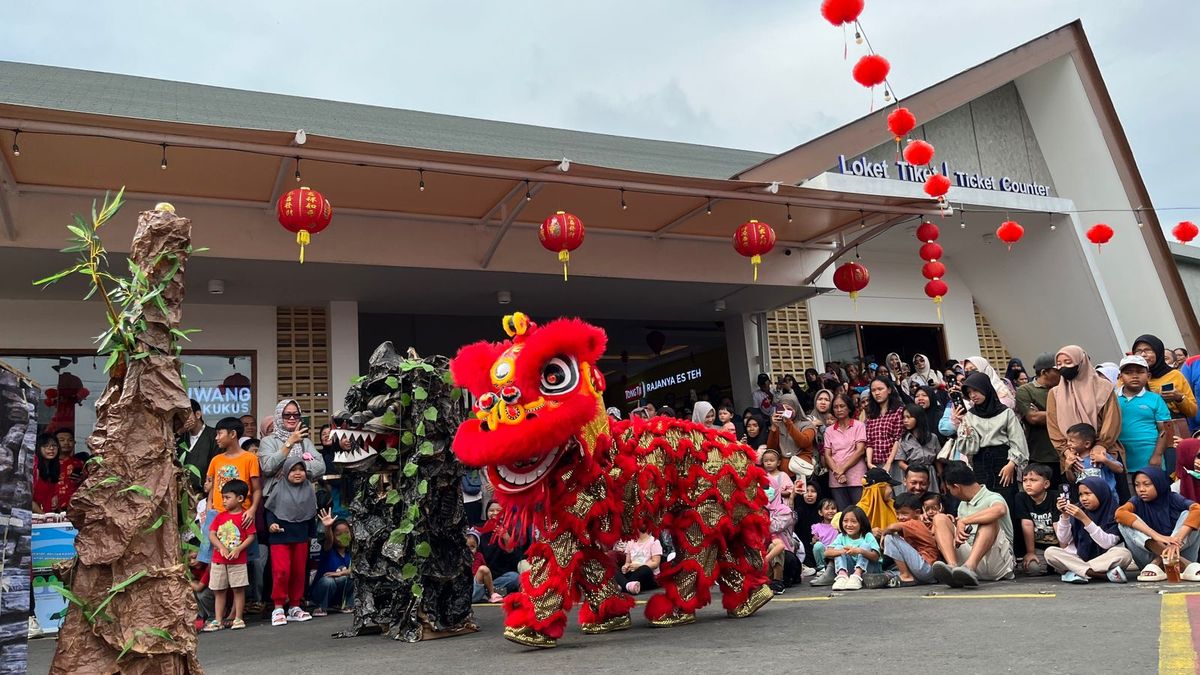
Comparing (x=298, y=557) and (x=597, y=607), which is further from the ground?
(x=298, y=557)

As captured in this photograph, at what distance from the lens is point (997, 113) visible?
1508cm

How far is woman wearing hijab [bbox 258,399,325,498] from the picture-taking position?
284 inches

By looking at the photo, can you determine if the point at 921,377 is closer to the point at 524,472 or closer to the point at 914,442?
the point at 914,442

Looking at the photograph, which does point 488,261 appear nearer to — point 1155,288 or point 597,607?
point 597,607

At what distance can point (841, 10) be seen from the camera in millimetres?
7840

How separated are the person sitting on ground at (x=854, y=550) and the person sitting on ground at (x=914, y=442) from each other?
0.88m

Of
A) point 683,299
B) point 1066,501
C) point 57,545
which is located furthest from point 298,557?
point 683,299

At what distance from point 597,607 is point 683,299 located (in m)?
7.97

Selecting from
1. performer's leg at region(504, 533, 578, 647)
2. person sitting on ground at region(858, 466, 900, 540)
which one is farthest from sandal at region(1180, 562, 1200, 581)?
performer's leg at region(504, 533, 578, 647)

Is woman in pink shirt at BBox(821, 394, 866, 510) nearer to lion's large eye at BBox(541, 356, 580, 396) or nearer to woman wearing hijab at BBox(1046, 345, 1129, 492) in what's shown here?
woman wearing hijab at BBox(1046, 345, 1129, 492)

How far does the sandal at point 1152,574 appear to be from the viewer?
→ 19.3 feet

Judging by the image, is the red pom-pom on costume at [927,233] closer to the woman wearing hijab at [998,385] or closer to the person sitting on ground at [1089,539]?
the woman wearing hijab at [998,385]

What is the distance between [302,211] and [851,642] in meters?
5.70

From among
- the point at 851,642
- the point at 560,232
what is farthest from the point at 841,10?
the point at 851,642
